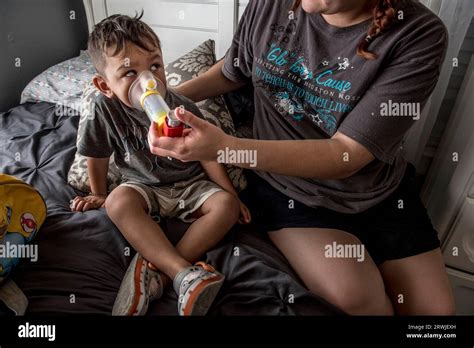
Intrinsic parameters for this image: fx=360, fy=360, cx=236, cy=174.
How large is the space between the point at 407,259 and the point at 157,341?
0.62 meters

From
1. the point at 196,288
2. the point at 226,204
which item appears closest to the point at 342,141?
the point at 226,204

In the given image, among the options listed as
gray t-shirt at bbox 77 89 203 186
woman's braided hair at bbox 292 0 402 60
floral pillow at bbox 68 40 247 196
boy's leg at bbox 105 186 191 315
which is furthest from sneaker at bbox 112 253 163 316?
woman's braided hair at bbox 292 0 402 60

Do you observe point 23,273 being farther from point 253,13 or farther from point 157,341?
point 253,13

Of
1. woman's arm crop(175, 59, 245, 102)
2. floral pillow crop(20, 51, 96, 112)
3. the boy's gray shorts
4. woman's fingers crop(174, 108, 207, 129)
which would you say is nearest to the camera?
woman's fingers crop(174, 108, 207, 129)

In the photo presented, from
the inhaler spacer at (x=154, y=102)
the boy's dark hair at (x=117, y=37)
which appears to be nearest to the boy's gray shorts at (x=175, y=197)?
the inhaler spacer at (x=154, y=102)

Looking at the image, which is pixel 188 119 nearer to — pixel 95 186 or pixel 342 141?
pixel 342 141

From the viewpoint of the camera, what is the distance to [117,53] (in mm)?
831

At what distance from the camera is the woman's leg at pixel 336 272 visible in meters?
0.81

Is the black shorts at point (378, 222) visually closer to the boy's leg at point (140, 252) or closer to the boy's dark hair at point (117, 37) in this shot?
the boy's leg at point (140, 252)

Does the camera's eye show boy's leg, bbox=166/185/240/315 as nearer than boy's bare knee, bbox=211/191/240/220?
Yes

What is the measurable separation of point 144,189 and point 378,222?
622 mm

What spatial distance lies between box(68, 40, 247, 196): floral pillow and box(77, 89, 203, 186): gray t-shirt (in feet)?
0.24

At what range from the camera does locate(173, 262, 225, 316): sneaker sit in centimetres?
73

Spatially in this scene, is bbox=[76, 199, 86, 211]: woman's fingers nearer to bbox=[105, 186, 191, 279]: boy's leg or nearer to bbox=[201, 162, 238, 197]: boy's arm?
bbox=[105, 186, 191, 279]: boy's leg
